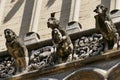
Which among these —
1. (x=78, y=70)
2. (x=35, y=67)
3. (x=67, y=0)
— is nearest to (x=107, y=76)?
(x=78, y=70)

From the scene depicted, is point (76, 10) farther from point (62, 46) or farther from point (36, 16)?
point (62, 46)

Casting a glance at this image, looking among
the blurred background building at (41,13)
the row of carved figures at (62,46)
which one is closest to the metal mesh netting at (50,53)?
the row of carved figures at (62,46)

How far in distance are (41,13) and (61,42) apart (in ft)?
4.10

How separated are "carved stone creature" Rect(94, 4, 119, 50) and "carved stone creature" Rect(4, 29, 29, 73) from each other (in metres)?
1.03

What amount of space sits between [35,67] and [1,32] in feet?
4.23

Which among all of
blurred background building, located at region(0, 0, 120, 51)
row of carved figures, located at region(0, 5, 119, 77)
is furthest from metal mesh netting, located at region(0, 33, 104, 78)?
blurred background building, located at region(0, 0, 120, 51)

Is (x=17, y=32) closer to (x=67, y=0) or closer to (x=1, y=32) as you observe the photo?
(x=1, y=32)

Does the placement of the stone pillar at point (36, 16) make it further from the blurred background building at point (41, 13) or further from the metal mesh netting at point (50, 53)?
the metal mesh netting at point (50, 53)

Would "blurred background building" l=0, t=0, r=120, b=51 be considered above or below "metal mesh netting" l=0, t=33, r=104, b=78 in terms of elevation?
above

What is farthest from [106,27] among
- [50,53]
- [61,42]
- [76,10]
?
[76,10]

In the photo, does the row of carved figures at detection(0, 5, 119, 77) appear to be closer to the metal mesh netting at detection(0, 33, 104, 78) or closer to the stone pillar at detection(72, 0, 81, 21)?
the metal mesh netting at detection(0, 33, 104, 78)

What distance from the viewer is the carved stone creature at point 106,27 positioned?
737 centimetres

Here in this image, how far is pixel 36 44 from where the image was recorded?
7.98 m

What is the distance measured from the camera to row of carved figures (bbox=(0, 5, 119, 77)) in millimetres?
7395
